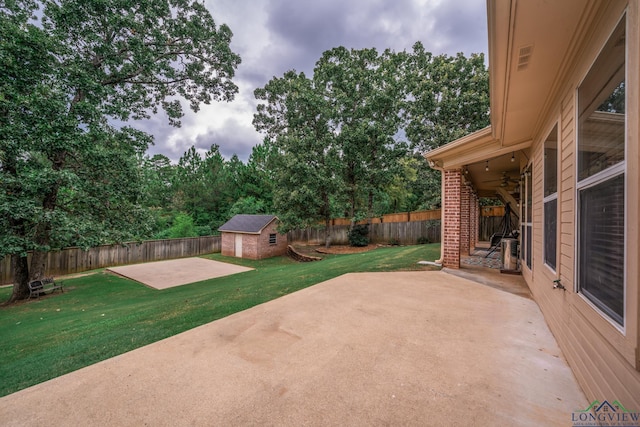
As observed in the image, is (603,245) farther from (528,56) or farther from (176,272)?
(176,272)

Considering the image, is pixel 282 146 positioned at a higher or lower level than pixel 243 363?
higher

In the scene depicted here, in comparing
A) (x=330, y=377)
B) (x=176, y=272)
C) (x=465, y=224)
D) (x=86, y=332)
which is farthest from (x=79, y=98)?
(x=465, y=224)

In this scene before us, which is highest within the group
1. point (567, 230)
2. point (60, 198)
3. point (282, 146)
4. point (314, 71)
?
point (314, 71)

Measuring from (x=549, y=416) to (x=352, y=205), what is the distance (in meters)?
13.4

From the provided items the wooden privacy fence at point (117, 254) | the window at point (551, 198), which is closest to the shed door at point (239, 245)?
the wooden privacy fence at point (117, 254)

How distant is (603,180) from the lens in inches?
62.3

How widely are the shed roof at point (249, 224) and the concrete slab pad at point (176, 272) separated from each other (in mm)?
2466

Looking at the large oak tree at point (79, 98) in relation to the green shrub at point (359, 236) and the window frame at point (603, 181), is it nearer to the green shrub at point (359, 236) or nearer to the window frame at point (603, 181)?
the window frame at point (603, 181)

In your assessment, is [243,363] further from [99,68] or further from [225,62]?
[225,62]

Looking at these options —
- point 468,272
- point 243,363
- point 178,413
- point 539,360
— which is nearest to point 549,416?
point 539,360

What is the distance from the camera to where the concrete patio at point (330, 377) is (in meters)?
1.57

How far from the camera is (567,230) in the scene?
90.0 inches

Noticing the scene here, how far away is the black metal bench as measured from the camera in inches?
306

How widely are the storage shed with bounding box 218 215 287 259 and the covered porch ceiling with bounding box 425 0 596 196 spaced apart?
40.6ft
